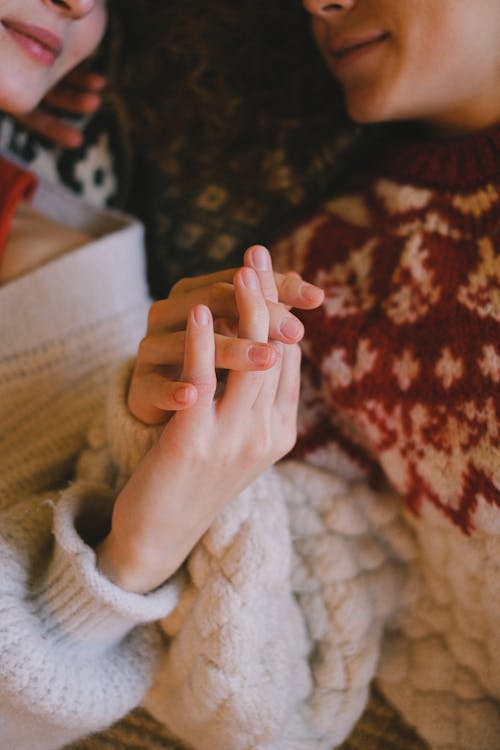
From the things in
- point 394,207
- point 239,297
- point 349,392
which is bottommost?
point 349,392

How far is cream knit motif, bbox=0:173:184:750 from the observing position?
2.36ft

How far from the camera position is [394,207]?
3.00 feet

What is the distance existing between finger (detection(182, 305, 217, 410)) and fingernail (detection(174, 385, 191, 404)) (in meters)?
0.02

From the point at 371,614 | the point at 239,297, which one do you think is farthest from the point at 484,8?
the point at 371,614

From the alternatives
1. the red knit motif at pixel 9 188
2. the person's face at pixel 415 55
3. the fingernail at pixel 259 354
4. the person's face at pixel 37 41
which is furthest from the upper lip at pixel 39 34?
the fingernail at pixel 259 354

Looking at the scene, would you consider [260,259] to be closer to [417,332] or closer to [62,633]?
[417,332]

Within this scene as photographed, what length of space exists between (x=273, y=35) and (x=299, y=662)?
0.92 meters

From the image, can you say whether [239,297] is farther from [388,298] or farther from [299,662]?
[299,662]

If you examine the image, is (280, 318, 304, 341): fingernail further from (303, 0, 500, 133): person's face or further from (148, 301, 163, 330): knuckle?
(303, 0, 500, 133): person's face

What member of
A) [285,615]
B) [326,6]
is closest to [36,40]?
[326,6]

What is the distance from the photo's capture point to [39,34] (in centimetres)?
87

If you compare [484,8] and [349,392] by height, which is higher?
[484,8]

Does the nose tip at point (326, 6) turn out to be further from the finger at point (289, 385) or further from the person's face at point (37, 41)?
the finger at point (289, 385)

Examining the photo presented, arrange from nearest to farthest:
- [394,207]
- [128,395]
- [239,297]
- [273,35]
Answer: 1. [239,297]
2. [128,395]
3. [394,207]
4. [273,35]
